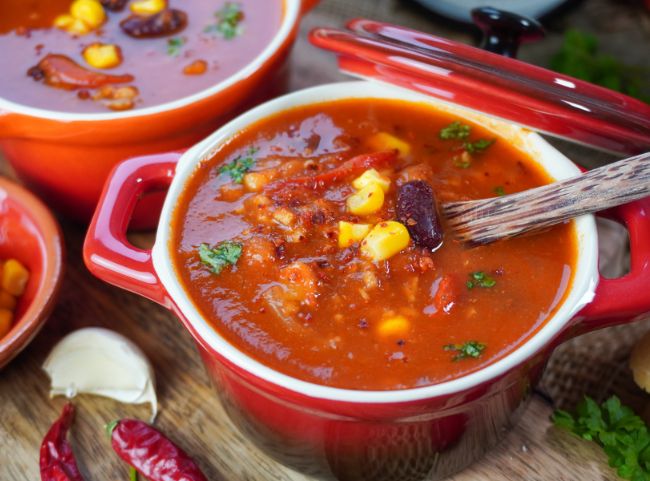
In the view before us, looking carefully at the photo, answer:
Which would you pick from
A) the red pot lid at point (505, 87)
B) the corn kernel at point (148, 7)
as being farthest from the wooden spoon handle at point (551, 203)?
the corn kernel at point (148, 7)

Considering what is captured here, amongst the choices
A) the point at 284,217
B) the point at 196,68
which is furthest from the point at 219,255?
the point at 196,68

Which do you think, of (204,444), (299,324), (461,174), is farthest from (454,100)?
(204,444)

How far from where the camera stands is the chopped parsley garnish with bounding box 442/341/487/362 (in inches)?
79.2

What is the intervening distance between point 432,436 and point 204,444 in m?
0.79

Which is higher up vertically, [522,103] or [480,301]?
[522,103]

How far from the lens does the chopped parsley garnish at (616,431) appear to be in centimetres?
233

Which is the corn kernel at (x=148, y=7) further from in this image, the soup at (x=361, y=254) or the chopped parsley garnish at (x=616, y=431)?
the chopped parsley garnish at (x=616, y=431)

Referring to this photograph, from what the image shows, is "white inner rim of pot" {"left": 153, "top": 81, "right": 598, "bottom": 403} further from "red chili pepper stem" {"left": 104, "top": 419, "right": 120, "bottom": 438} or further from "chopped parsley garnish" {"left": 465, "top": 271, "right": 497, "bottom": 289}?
"red chili pepper stem" {"left": 104, "top": 419, "right": 120, "bottom": 438}

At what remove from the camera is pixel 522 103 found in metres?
2.27

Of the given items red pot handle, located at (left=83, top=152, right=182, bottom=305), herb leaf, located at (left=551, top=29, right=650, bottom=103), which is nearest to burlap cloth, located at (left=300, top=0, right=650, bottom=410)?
herb leaf, located at (left=551, top=29, right=650, bottom=103)

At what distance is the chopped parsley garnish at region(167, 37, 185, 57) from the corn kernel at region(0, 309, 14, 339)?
1.17m

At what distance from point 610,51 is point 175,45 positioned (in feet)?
6.97

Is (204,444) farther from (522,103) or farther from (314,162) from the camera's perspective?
(522,103)

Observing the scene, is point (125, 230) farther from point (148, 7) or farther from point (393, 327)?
point (148, 7)
